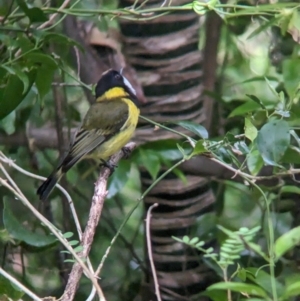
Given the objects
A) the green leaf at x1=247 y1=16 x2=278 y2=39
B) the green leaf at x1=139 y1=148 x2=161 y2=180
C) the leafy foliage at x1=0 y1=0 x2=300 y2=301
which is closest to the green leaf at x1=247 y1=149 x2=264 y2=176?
the leafy foliage at x1=0 y1=0 x2=300 y2=301

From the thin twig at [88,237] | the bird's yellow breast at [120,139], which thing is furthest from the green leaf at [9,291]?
the bird's yellow breast at [120,139]

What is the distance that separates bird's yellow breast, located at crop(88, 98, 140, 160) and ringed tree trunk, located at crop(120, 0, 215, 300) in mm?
73

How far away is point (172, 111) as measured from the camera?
8.33ft

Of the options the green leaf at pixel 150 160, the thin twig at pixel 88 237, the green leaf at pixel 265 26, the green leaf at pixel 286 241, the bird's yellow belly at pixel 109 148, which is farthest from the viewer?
the bird's yellow belly at pixel 109 148

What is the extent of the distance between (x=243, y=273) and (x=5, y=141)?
59.8 inches

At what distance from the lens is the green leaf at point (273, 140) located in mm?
1333

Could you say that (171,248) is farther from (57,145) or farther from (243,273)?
(243,273)

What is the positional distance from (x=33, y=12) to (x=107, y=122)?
36.6 inches

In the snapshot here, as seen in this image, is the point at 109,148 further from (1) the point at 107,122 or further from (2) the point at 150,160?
(2) the point at 150,160

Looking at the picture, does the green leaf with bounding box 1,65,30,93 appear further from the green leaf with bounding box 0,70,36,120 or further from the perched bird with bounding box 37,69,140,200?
the perched bird with bounding box 37,69,140,200

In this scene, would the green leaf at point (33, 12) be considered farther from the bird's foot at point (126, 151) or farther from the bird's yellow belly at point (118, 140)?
the bird's yellow belly at point (118, 140)

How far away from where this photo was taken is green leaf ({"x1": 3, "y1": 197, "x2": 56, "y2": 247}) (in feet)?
5.33

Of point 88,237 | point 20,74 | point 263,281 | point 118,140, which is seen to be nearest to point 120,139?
point 118,140

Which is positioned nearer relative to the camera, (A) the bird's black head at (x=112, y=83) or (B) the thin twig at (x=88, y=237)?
(B) the thin twig at (x=88, y=237)
